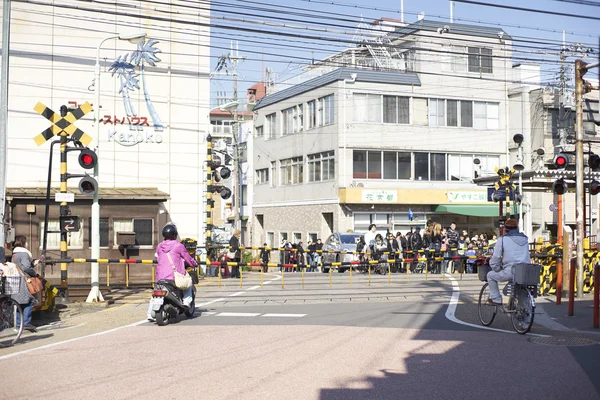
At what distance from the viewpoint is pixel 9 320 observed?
11.2 meters

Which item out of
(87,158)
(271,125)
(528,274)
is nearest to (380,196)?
(271,125)

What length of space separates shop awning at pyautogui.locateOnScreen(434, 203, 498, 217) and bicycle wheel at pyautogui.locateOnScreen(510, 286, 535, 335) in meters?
32.2

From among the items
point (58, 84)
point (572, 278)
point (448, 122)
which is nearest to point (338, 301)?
point (572, 278)

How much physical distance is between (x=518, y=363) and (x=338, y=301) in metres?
8.72

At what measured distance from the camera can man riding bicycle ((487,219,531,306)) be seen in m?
11.5

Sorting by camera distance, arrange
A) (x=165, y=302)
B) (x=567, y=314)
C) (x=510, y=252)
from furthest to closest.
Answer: (x=567, y=314)
(x=165, y=302)
(x=510, y=252)

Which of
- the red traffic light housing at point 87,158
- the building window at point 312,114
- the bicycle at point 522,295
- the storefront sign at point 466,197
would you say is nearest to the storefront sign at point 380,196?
the storefront sign at point 466,197

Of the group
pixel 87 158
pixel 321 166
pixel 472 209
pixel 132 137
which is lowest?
pixel 87 158

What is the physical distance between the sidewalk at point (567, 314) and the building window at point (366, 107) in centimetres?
2618

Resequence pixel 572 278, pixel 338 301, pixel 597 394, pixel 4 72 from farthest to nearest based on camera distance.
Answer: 1. pixel 338 301
2. pixel 4 72
3. pixel 572 278
4. pixel 597 394

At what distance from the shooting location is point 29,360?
368 inches

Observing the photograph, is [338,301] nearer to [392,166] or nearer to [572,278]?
[572,278]

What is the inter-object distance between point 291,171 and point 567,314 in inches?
1372

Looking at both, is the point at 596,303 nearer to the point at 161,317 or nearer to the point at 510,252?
the point at 510,252
